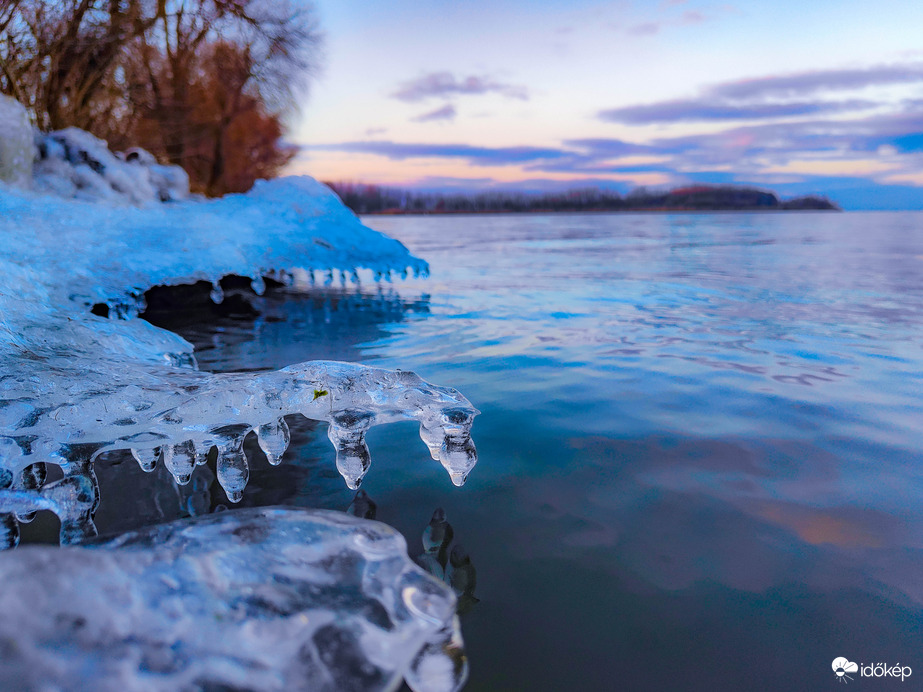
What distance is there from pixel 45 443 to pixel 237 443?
62 cm

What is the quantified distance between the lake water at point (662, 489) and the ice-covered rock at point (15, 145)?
3877mm

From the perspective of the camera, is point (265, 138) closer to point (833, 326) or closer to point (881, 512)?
point (833, 326)

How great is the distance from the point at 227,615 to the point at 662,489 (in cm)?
175

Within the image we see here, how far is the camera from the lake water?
1518 millimetres

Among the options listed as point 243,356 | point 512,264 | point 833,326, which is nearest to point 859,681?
point 243,356

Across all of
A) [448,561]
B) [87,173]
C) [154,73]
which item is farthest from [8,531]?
[154,73]

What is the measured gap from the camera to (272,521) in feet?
4.73

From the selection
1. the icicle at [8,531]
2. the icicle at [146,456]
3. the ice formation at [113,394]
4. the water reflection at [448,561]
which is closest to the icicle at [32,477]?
the ice formation at [113,394]
